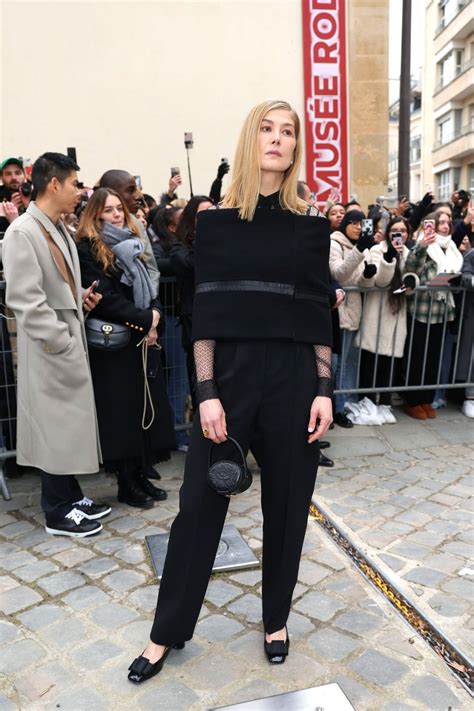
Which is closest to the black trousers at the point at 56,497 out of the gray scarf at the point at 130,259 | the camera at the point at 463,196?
the gray scarf at the point at 130,259

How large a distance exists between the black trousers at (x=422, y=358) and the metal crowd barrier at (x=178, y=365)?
4cm

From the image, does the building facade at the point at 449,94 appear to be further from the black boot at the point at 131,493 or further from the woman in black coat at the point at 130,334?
the black boot at the point at 131,493

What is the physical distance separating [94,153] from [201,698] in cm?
959

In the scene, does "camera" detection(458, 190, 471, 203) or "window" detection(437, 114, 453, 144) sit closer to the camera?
"camera" detection(458, 190, 471, 203)

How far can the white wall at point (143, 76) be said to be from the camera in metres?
10.0

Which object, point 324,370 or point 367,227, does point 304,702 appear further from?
point 367,227

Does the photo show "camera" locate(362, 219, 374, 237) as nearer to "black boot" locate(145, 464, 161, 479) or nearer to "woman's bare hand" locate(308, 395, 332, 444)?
"black boot" locate(145, 464, 161, 479)

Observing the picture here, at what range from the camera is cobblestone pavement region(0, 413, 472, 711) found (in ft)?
8.11

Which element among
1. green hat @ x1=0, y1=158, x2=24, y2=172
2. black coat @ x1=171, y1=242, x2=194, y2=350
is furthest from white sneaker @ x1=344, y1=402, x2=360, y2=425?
green hat @ x1=0, y1=158, x2=24, y2=172

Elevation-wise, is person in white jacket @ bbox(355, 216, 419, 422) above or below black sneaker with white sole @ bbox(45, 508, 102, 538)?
above

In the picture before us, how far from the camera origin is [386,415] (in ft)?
19.8

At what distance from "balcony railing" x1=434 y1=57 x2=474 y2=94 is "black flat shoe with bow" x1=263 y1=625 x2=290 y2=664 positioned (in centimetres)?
4075

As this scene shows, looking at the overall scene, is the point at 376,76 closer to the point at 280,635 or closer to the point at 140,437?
the point at 140,437

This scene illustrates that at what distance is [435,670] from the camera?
2.60 metres
